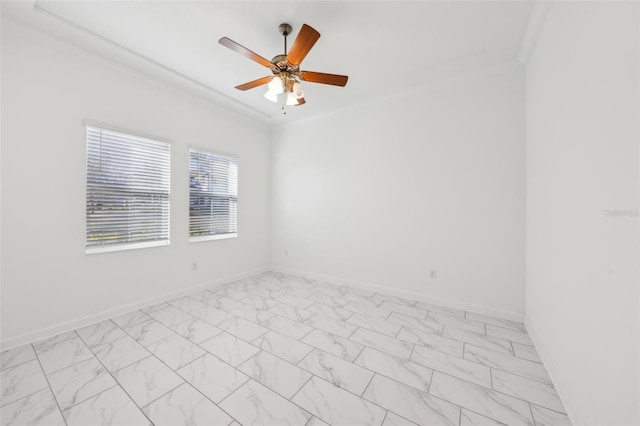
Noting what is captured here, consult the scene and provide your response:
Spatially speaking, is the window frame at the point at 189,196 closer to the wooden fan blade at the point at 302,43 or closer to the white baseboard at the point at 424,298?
the white baseboard at the point at 424,298

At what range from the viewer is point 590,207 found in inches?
51.8

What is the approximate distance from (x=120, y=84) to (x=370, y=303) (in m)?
4.08

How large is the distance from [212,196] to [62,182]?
1.74 metres

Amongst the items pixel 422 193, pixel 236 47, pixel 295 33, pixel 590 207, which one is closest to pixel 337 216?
pixel 422 193

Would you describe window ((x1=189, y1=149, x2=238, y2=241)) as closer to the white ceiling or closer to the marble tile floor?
the white ceiling

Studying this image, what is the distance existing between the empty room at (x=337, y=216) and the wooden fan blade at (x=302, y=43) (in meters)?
0.03

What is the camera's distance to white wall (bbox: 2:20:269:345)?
2.17 meters

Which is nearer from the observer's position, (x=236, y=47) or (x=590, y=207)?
(x=590, y=207)

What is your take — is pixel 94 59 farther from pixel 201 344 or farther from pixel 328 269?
pixel 328 269

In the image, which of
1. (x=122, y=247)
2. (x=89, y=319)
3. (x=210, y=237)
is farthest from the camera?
(x=210, y=237)

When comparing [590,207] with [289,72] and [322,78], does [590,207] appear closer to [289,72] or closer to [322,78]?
[322,78]

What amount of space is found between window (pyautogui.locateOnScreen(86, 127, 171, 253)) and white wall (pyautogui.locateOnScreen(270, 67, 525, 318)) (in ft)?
7.07

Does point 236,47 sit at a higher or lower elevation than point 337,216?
higher

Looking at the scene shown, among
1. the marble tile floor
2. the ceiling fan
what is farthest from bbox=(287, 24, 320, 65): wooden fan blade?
the marble tile floor
